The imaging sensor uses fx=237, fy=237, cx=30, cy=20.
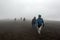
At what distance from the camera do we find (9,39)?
15141mm

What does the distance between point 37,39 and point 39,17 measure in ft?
4.84

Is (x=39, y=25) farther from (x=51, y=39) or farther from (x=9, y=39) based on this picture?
(x=9, y=39)

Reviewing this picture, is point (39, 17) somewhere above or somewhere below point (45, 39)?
above

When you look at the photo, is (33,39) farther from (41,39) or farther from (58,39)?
(58,39)

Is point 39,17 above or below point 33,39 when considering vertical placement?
above

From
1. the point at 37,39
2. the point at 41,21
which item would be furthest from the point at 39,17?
the point at 37,39

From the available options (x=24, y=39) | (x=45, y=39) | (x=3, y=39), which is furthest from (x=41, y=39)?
(x=3, y=39)

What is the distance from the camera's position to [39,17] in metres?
15.9

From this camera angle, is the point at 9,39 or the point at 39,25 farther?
the point at 39,25

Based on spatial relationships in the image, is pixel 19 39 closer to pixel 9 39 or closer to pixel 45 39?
pixel 9 39

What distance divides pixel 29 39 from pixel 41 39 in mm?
959

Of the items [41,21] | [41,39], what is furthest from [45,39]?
[41,21]

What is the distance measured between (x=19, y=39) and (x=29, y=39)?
647mm

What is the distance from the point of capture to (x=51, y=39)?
52.4ft
